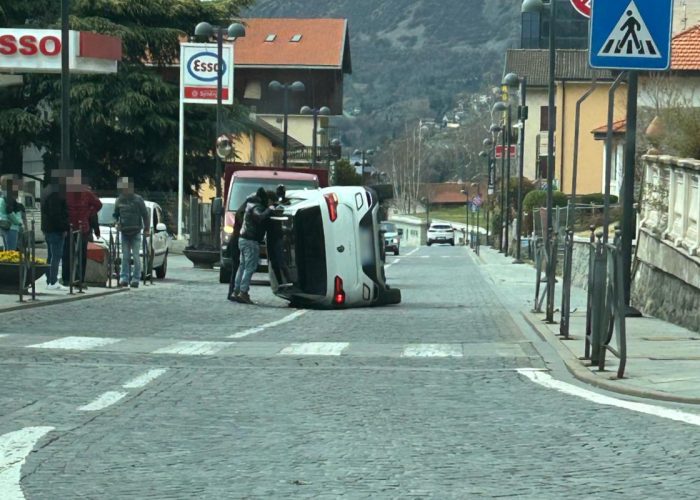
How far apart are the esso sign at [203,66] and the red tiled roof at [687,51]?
23527 mm

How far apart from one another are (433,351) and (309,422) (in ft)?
18.1

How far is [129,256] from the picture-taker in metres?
26.3

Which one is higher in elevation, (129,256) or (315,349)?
(129,256)

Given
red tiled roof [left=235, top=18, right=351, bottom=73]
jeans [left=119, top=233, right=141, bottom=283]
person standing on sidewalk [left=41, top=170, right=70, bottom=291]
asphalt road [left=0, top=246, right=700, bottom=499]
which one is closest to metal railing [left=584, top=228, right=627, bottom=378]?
asphalt road [left=0, top=246, right=700, bottom=499]

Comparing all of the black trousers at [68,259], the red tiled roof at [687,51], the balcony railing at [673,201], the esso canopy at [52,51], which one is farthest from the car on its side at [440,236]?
the black trousers at [68,259]

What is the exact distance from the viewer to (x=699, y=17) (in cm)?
8712

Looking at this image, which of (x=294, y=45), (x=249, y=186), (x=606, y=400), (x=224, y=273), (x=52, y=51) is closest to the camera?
(x=606, y=400)

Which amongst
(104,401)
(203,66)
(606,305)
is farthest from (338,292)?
(203,66)

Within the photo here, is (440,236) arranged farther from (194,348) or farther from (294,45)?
(194,348)

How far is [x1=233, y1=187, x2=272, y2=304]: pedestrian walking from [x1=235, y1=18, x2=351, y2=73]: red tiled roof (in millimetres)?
98070

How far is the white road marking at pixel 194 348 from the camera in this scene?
1427 cm

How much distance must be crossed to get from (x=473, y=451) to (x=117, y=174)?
182 feet

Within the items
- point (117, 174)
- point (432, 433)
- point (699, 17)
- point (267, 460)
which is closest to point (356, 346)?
point (432, 433)

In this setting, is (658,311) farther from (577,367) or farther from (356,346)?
(577,367)
